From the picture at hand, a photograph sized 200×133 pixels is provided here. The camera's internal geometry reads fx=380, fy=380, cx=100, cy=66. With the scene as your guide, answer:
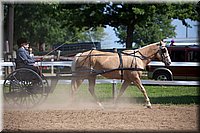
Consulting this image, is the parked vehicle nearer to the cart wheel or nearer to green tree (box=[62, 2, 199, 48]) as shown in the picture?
green tree (box=[62, 2, 199, 48])

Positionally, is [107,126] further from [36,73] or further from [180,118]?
[36,73]

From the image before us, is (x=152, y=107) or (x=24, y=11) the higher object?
(x=24, y=11)

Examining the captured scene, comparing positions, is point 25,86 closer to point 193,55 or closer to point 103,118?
point 103,118

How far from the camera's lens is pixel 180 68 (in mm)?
18281

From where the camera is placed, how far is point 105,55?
A: 963cm

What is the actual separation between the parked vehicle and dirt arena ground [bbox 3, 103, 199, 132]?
8798 mm

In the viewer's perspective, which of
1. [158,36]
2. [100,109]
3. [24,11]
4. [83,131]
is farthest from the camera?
[158,36]

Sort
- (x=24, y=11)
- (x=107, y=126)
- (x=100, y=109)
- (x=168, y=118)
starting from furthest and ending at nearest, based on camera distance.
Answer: (x=24, y=11) < (x=100, y=109) < (x=168, y=118) < (x=107, y=126)

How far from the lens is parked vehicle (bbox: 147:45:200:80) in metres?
18.2

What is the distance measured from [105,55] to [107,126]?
126 inches

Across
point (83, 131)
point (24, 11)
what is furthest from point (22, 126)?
point (24, 11)

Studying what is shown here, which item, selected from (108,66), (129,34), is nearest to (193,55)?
(129,34)

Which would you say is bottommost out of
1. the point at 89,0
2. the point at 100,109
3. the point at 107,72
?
the point at 100,109

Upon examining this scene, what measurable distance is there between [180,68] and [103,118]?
447 inches
